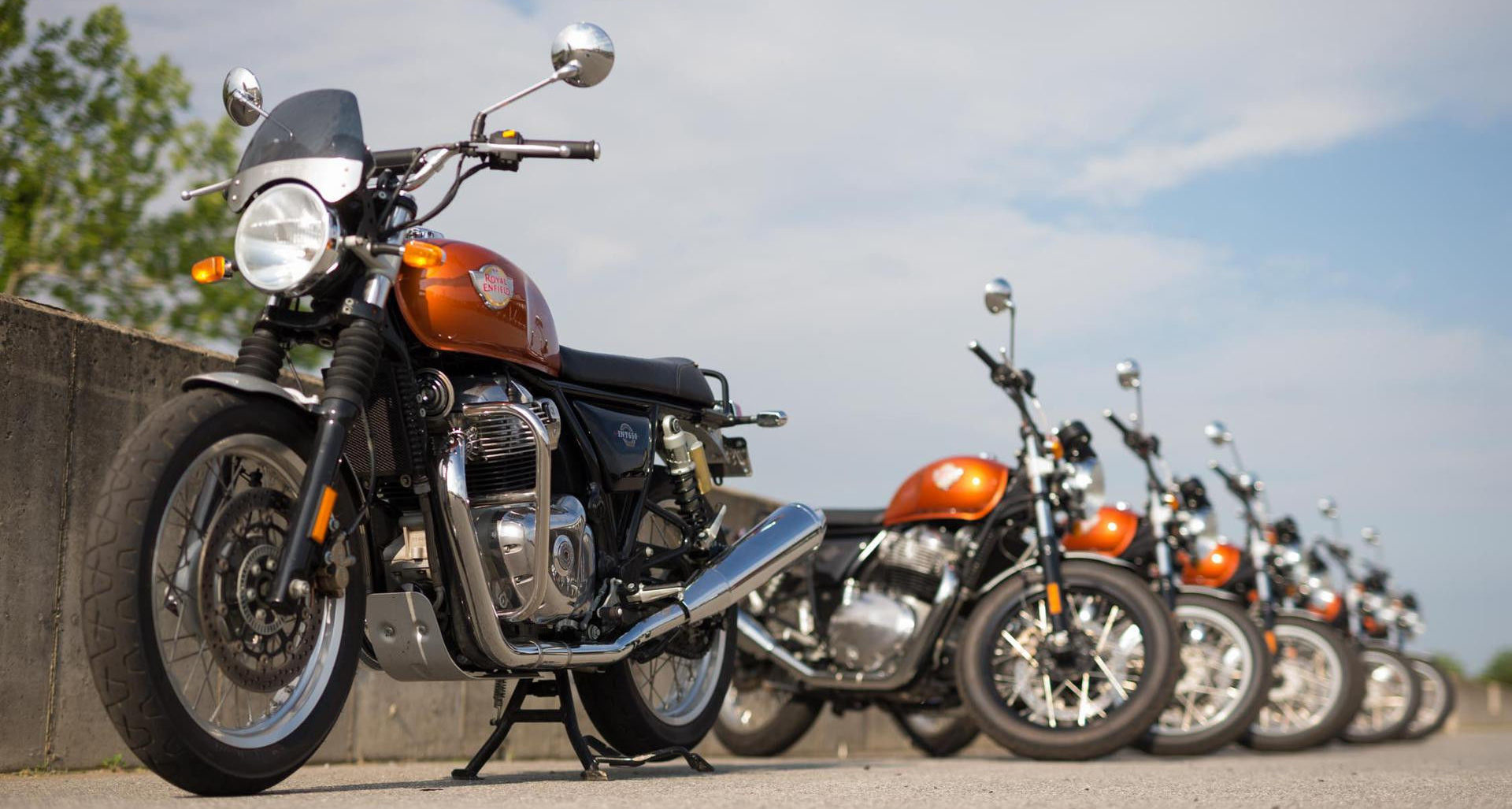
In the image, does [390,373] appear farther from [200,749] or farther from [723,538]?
[723,538]

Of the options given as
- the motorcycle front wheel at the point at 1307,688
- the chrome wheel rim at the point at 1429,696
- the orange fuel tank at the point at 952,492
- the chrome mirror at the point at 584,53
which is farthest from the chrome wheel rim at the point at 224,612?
the chrome wheel rim at the point at 1429,696

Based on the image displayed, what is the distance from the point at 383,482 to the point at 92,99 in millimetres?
18866

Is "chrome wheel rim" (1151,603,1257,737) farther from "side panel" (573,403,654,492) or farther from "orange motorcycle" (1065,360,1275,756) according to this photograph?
"side panel" (573,403,654,492)

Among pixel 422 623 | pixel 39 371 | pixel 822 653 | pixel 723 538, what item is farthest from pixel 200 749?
pixel 822 653

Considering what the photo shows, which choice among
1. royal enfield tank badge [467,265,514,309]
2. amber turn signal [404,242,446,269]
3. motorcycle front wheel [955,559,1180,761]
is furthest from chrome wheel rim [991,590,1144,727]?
amber turn signal [404,242,446,269]

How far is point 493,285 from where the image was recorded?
408 cm

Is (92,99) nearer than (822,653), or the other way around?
(822,653)

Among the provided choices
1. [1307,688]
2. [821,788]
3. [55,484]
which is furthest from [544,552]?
[1307,688]

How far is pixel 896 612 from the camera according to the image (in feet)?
22.4

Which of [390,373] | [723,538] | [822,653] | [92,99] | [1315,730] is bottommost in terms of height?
[1315,730]

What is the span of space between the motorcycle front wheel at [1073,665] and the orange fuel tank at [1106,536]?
4.37 ft

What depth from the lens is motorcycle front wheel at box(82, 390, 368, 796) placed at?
117 inches

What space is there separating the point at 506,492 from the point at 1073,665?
3.00 meters

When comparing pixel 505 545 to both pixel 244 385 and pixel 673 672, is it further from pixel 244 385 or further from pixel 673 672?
pixel 673 672
